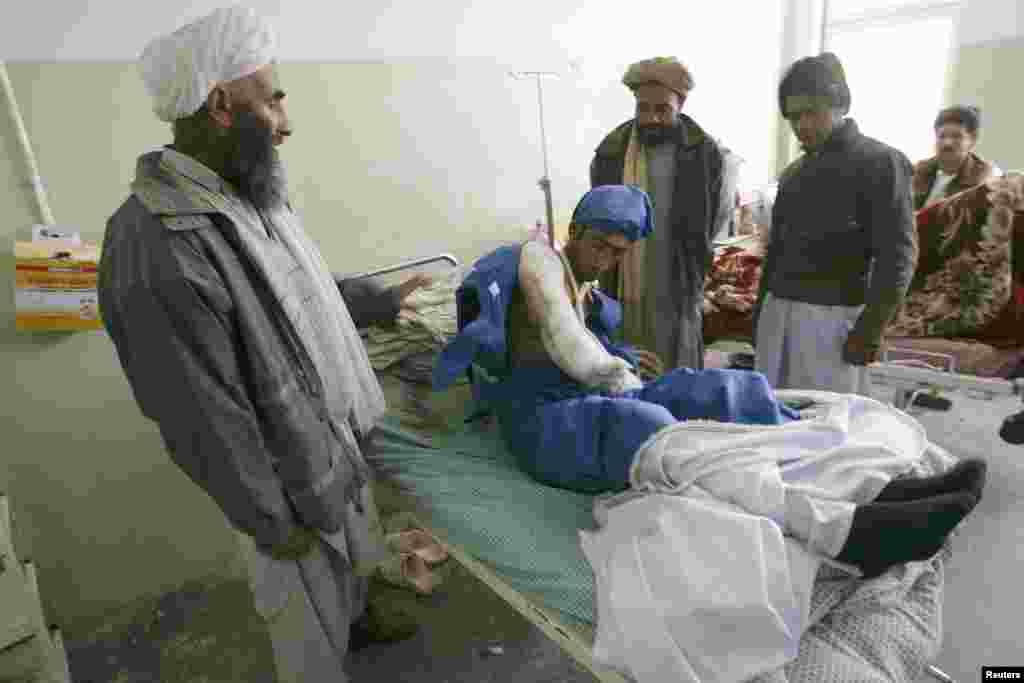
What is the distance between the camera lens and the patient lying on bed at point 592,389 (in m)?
1.12

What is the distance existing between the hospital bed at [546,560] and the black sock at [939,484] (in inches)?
4.9

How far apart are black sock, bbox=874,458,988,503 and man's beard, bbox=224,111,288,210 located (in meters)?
1.42

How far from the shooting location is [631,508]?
131 cm

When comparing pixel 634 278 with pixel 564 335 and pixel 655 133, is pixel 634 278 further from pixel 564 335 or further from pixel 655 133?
pixel 564 335

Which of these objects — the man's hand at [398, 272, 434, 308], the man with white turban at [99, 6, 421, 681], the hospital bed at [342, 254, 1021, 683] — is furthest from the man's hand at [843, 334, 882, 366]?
the man with white turban at [99, 6, 421, 681]

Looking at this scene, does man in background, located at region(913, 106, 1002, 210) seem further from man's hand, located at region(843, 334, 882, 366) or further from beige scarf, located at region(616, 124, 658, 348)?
beige scarf, located at region(616, 124, 658, 348)

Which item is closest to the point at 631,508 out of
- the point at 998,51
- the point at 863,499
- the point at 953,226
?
the point at 863,499

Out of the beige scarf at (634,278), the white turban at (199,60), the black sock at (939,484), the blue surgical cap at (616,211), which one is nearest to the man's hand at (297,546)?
the white turban at (199,60)

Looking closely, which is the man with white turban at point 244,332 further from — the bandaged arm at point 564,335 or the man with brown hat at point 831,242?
the man with brown hat at point 831,242

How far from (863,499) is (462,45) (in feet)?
7.65

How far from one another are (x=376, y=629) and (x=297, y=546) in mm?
755

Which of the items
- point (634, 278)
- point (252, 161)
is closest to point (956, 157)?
point (634, 278)

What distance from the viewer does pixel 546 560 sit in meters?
1.32

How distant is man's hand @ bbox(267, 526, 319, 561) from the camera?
1.45 meters
